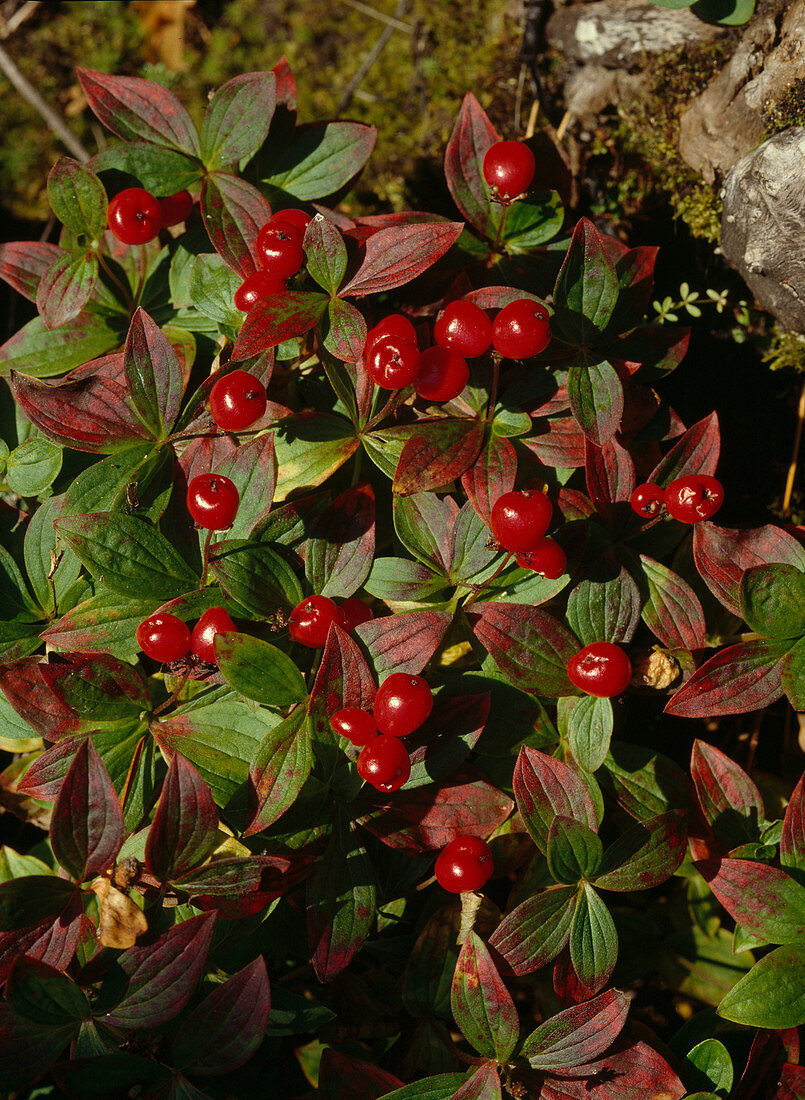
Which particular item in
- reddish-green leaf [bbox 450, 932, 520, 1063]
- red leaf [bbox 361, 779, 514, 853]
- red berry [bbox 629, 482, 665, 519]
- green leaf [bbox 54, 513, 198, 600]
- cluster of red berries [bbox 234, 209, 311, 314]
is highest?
cluster of red berries [bbox 234, 209, 311, 314]

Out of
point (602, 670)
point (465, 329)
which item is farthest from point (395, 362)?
point (602, 670)

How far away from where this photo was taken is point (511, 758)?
288 centimetres

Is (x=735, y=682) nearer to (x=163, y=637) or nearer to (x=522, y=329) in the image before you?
(x=522, y=329)

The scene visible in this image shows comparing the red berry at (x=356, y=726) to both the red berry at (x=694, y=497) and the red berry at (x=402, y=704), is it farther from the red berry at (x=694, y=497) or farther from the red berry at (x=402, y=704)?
the red berry at (x=694, y=497)

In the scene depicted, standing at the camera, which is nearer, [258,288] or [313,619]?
[313,619]

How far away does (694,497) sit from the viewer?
2568 millimetres

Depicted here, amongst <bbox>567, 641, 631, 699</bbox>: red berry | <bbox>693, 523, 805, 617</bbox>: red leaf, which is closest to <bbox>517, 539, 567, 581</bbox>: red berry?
<bbox>567, 641, 631, 699</bbox>: red berry

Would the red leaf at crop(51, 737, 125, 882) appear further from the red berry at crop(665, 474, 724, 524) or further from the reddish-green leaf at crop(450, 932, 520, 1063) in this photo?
the red berry at crop(665, 474, 724, 524)

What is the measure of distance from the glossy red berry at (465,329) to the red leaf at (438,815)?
1450 mm

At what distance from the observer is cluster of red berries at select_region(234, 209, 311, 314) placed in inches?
105

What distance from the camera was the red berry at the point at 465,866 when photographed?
2.40m

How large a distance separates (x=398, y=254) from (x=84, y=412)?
4.05 feet

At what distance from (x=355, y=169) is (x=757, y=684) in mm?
2483

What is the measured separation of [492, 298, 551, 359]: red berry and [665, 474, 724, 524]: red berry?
650 millimetres
